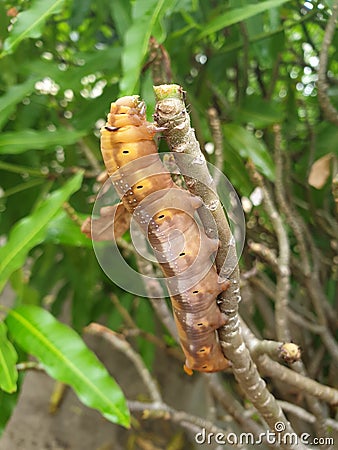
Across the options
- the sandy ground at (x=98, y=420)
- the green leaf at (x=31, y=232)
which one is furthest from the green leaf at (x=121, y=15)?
the sandy ground at (x=98, y=420)

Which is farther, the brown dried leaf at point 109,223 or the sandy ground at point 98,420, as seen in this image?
the sandy ground at point 98,420

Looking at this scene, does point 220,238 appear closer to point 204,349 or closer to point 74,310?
point 204,349

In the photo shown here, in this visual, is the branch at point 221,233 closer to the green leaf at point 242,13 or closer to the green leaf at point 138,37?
the green leaf at point 138,37

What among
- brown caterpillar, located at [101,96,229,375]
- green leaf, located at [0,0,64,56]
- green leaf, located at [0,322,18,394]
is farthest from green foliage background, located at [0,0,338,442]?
brown caterpillar, located at [101,96,229,375]

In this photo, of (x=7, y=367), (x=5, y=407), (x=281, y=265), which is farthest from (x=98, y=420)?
(x=281, y=265)

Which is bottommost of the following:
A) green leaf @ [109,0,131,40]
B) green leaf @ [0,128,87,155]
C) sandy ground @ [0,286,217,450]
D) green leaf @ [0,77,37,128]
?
sandy ground @ [0,286,217,450]

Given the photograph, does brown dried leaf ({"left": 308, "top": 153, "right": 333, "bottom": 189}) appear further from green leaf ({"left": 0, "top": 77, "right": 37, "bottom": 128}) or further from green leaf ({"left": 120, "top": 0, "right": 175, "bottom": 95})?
green leaf ({"left": 0, "top": 77, "right": 37, "bottom": 128})

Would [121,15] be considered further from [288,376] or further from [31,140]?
[288,376]
